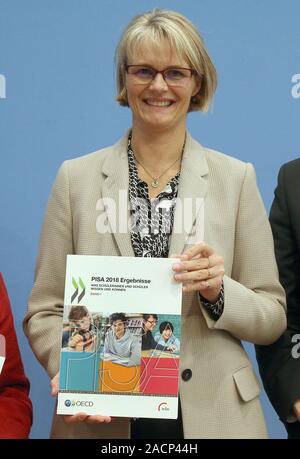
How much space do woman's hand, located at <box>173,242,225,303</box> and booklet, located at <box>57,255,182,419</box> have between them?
0.08ft

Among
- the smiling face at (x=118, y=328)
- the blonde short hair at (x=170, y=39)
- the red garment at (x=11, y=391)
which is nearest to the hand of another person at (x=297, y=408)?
the smiling face at (x=118, y=328)

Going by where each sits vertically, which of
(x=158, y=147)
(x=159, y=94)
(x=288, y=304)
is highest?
(x=159, y=94)

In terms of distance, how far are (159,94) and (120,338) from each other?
0.63 m

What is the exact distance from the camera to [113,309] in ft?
5.78

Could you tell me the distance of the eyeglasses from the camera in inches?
77.8

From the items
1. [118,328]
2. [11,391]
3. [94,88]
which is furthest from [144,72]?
[11,391]

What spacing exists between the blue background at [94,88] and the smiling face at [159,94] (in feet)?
2.34

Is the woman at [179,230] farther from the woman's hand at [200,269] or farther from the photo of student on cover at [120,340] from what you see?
the photo of student on cover at [120,340]

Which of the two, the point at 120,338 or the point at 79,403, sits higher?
the point at 120,338

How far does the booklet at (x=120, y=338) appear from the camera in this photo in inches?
69.3

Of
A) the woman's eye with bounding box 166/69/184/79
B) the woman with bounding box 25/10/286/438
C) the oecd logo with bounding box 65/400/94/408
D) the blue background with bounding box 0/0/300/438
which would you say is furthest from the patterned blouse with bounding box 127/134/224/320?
the blue background with bounding box 0/0/300/438

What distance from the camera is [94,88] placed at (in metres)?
2.75

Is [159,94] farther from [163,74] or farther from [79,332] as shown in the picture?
[79,332]

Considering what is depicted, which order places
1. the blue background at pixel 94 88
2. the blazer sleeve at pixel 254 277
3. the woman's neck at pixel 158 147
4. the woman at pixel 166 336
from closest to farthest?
the woman at pixel 166 336
the blazer sleeve at pixel 254 277
the woman's neck at pixel 158 147
the blue background at pixel 94 88
